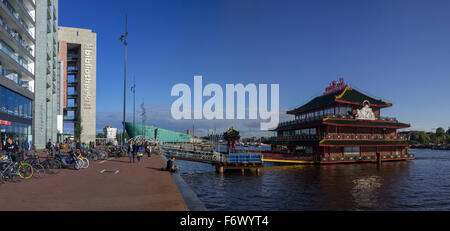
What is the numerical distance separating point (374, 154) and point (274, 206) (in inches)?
1452

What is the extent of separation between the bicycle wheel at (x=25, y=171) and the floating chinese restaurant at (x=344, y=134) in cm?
3134

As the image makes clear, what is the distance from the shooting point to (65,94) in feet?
309

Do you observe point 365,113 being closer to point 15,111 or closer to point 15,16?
point 15,111

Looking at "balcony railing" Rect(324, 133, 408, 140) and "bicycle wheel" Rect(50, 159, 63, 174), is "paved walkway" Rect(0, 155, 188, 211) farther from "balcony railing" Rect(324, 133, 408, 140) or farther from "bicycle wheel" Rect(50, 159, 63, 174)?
"balcony railing" Rect(324, 133, 408, 140)

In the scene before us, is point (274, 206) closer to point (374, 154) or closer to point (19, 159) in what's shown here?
point (19, 159)

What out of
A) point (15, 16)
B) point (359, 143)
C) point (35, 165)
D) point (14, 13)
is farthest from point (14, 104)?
point (359, 143)

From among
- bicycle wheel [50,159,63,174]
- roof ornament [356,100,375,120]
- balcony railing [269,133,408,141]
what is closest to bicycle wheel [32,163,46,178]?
bicycle wheel [50,159,63,174]

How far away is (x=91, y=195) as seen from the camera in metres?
10.7

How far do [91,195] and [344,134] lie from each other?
41.7 metres

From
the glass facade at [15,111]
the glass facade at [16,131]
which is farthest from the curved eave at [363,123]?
the glass facade at [15,111]

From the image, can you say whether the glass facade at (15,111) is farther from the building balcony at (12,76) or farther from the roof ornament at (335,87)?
the roof ornament at (335,87)

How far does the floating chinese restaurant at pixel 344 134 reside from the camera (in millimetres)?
43594

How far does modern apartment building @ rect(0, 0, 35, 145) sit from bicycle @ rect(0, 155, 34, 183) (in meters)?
26.0
